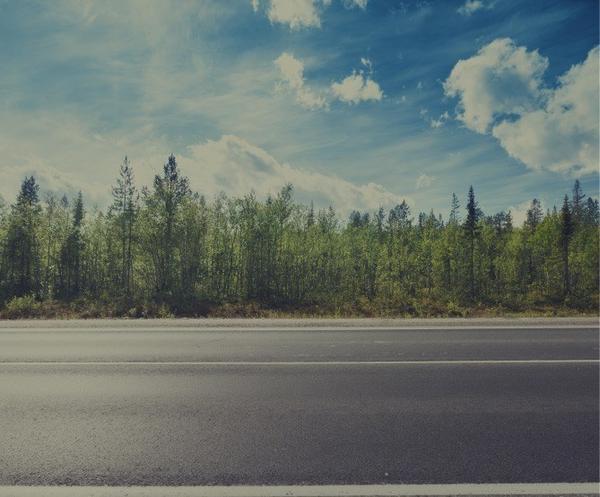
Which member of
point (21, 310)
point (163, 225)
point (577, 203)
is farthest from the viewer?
point (577, 203)

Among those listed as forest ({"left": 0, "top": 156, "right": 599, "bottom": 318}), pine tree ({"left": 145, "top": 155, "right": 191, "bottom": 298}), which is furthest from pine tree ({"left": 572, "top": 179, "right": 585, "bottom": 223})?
pine tree ({"left": 145, "top": 155, "right": 191, "bottom": 298})

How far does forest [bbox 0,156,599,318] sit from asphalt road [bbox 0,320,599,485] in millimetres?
16849

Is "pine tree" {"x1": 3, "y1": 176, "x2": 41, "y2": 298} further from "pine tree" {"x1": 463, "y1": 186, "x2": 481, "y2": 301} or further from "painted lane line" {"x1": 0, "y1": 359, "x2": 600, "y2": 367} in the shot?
"pine tree" {"x1": 463, "y1": 186, "x2": 481, "y2": 301}

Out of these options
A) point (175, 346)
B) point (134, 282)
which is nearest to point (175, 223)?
point (134, 282)

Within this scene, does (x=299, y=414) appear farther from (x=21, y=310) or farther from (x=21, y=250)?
(x=21, y=250)

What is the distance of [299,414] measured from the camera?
17.1 feet

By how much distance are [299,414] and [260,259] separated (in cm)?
3354

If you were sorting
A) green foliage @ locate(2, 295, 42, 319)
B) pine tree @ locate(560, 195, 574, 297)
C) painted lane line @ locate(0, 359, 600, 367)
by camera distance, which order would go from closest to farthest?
1. painted lane line @ locate(0, 359, 600, 367)
2. green foliage @ locate(2, 295, 42, 319)
3. pine tree @ locate(560, 195, 574, 297)

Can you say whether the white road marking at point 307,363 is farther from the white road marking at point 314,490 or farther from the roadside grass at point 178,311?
the roadside grass at point 178,311

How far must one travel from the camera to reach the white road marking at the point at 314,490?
3.53 meters

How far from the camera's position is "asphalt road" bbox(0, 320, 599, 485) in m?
3.93

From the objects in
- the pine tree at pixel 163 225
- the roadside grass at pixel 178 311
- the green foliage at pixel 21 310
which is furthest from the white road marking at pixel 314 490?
the pine tree at pixel 163 225

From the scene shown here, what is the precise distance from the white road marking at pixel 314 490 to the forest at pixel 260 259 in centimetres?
2075

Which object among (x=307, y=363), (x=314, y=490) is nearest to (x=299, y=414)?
(x=314, y=490)
